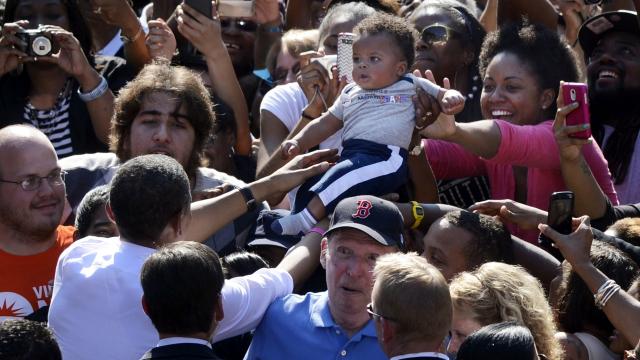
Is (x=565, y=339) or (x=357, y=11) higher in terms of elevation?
(x=357, y=11)

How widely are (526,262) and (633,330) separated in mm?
781

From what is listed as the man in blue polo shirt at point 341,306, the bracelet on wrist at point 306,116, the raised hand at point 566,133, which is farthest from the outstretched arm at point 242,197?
the raised hand at point 566,133

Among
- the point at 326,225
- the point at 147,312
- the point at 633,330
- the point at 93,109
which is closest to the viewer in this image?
the point at 147,312

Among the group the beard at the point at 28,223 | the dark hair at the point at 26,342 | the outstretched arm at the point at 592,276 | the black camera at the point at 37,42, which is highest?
the black camera at the point at 37,42

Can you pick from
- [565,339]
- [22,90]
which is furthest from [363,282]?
[22,90]

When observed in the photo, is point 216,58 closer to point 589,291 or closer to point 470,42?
point 470,42

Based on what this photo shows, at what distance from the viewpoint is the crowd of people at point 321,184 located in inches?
161

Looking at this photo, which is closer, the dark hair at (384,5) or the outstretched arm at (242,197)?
the outstretched arm at (242,197)

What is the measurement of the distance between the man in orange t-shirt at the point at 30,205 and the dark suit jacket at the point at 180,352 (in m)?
1.30

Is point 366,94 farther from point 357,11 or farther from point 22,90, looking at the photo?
point 22,90

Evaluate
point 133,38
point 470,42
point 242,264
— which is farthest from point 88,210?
point 470,42

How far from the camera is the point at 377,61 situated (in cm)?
543

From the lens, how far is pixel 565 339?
457cm

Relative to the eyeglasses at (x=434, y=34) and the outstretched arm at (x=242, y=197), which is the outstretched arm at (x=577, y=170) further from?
the eyeglasses at (x=434, y=34)
